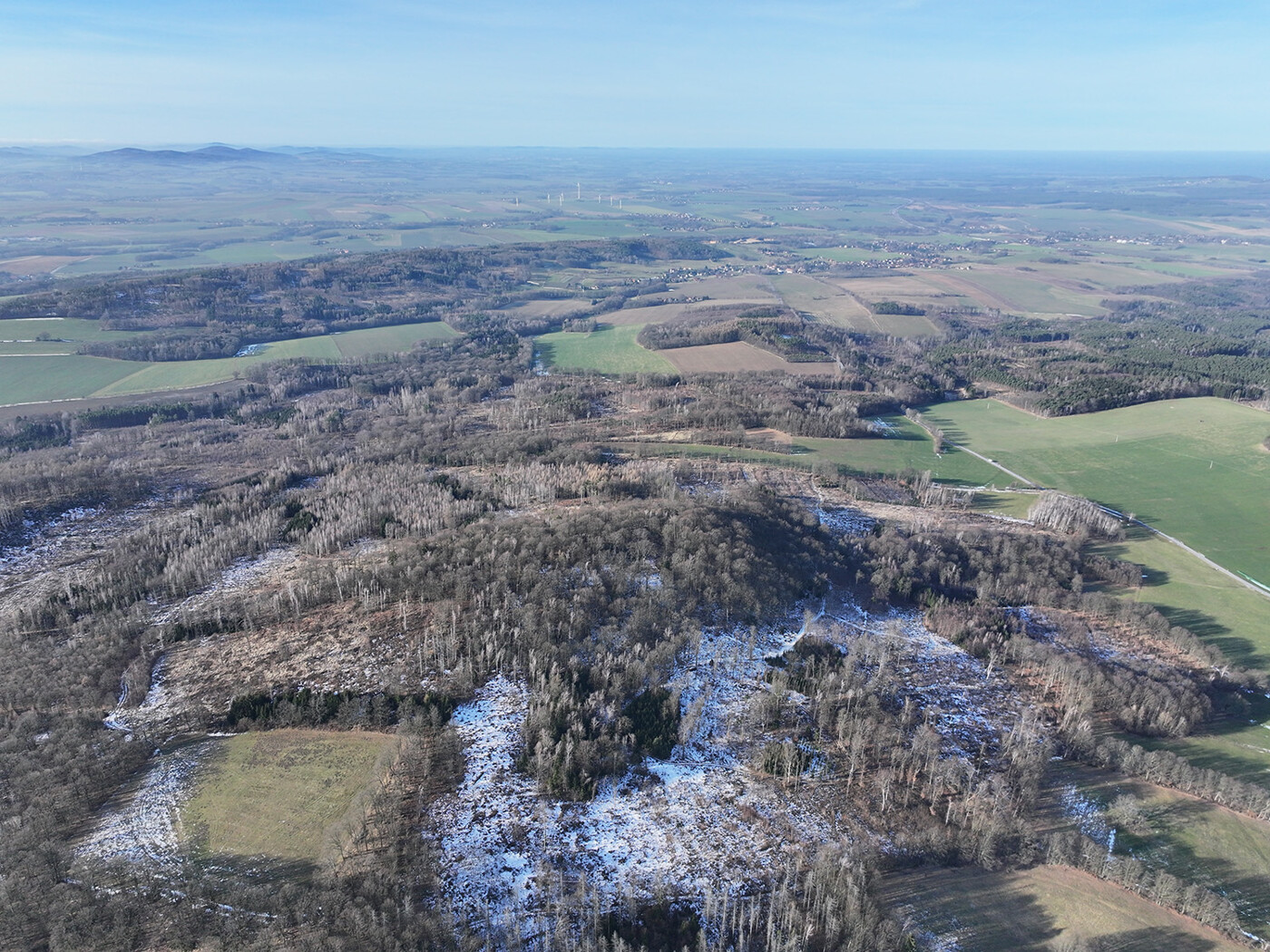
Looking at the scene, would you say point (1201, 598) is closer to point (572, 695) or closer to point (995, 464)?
point (995, 464)

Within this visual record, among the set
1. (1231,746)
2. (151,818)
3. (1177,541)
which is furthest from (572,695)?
(1177,541)

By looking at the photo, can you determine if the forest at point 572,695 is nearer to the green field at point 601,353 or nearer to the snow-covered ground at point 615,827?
the snow-covered ground at point 615,827

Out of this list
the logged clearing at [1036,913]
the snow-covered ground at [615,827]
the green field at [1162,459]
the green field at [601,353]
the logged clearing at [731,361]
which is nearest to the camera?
the logged clearing at [1036,913]

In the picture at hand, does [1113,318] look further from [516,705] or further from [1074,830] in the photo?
[516,705]

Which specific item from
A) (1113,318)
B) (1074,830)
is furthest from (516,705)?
(1113,318)

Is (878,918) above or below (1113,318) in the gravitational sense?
below

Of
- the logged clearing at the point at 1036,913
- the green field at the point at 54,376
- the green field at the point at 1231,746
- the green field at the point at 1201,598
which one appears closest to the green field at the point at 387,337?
the green field at the point at 54,376
